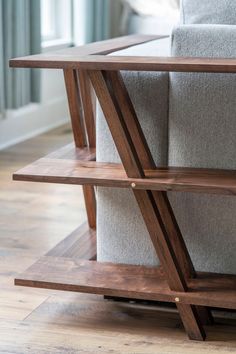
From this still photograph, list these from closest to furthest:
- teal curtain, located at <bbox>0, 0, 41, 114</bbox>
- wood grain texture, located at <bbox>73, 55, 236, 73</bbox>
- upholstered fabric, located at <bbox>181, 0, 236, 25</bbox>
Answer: wood grain texture, located at <bbox>73, 55, 236, 73</bbox>, upholstered fabric, located at <bbox>181, 0, 236, 25</bbox>, teal curtain, located at <bbox>0, 0, 41, 114</bbox>

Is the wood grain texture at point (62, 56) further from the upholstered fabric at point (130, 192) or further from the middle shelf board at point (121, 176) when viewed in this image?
the middle shelf board at point (121, 176)

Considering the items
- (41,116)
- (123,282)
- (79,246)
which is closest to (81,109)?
(79,246)

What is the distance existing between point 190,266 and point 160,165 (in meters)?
0.26

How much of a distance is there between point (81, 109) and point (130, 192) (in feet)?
1.40

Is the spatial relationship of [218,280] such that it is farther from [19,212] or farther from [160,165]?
[19,212]

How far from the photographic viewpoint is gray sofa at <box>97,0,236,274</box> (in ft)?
5.88

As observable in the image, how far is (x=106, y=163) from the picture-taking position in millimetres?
1923

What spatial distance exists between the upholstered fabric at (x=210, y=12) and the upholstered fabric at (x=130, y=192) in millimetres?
121

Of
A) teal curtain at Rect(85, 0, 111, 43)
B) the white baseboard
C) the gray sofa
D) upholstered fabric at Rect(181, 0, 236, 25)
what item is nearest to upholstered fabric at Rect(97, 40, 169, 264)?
the gray sofa

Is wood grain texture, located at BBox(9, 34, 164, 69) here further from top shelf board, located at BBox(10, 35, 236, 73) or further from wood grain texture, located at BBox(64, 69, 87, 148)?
wood grain texture, located at BBox(64, 69, 87, 148)

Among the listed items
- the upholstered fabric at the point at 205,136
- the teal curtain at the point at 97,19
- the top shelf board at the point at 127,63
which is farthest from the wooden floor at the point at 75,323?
the teal curtain at the point at 97,19

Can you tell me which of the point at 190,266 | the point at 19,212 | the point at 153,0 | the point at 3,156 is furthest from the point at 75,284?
the point at 153,0

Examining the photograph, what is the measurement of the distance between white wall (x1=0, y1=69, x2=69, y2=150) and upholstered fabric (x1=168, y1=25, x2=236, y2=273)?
7.14ft

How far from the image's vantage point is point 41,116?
4.47 meters
